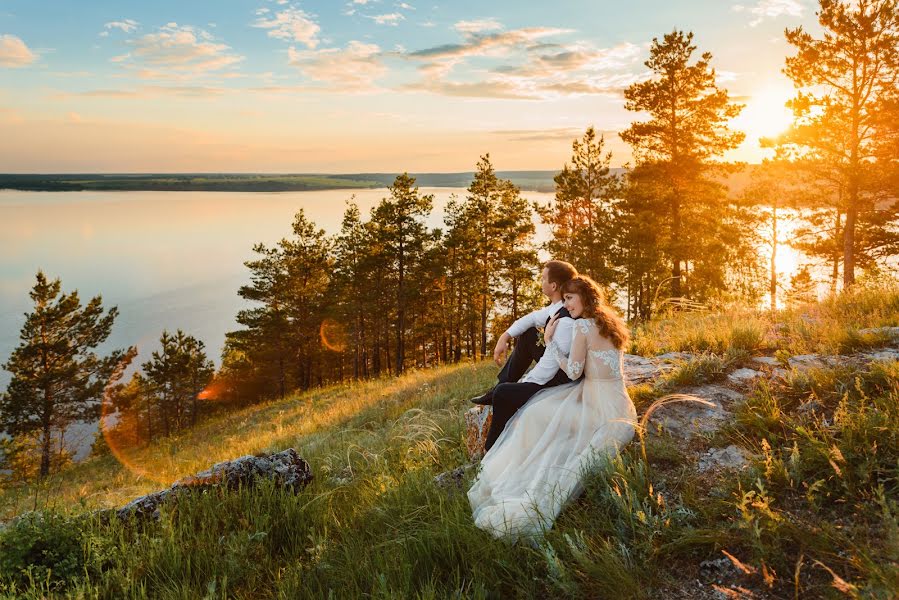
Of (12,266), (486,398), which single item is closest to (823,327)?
(486,398)

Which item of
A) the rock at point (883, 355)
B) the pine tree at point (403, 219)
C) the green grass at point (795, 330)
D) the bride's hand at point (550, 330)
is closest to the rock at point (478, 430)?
the bride's hand at point (550, 330)

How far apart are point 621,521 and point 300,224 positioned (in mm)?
40149

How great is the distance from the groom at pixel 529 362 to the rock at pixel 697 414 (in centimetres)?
96

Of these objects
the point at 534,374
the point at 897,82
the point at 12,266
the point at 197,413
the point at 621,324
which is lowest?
the point at 197,413

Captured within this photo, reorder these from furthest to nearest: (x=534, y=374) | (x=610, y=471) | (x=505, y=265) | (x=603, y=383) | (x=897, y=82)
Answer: (x=505, y=265) < (x=897, y=82) < (x=534, y=374) < (x=603, y=383) < (x=610, y=471)

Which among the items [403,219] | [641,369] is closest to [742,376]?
[641,369]

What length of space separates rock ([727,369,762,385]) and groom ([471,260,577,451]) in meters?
1.84

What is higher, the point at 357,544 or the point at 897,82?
the point at 897,82

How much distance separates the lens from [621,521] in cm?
318

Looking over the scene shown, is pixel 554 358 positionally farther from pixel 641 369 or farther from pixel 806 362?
pixel 806 362

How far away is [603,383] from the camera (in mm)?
4539

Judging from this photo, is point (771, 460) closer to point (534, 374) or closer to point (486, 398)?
point (534, 374)

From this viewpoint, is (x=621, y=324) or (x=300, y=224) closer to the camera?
(x=621, y=324)

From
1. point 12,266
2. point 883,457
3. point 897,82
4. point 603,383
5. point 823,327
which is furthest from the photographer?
point 12,266
